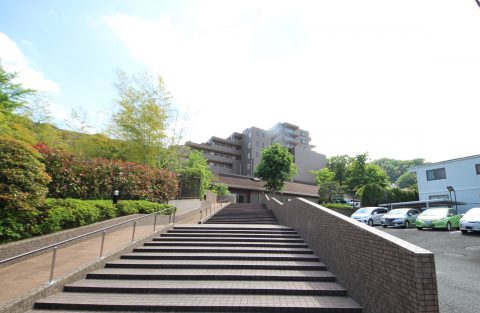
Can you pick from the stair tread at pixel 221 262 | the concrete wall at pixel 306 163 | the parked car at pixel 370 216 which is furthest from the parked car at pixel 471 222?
the concrete wall at pixel 306 163

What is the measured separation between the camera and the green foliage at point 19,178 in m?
5.98

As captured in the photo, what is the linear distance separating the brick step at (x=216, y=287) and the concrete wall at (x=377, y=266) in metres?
0.51

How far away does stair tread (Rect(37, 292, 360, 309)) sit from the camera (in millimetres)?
4211

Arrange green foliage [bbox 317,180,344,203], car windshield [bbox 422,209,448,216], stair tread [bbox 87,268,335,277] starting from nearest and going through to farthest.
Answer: stair tread [bbox 87,268,335,277], car windshield [bbox 422,209,448,216], green foliage [bbox 317,180,344,203]

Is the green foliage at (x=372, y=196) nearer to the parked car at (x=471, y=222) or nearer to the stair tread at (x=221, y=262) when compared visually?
the parked car at (x=471, y=222)

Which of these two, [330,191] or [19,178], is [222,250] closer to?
[19,178]

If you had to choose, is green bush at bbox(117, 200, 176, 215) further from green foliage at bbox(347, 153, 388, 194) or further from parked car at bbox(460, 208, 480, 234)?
green foliage at bbox(347, 153, 388, 194)

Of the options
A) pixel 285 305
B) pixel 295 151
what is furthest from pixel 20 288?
pixel 295 151

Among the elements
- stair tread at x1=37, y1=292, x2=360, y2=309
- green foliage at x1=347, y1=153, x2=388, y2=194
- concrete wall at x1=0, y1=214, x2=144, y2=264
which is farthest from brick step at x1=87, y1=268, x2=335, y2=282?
green foliage at x1=347, y1=153, x2=388, y2=194

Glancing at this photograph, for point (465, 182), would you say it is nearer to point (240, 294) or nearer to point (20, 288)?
point (240, 294)

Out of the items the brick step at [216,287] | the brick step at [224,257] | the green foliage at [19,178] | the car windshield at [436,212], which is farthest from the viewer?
the car windshield at [436,212]

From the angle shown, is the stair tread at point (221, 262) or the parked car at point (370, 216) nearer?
the stair tread at point (221, 262)

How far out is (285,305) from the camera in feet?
13.7

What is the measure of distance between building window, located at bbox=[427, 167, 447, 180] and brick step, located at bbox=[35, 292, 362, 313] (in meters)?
26.3
